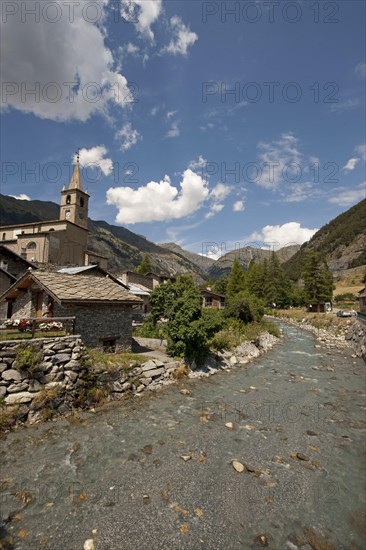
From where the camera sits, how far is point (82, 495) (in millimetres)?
8000

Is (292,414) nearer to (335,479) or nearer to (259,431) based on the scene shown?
(259,431)

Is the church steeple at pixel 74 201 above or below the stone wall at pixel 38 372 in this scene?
above

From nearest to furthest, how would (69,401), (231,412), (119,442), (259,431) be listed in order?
(119,442) < (259,431) < (69,401) < (231,412)

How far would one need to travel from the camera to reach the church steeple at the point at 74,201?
62.5 meters

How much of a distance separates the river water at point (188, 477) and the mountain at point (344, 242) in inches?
5605

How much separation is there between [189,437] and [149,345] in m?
12.9

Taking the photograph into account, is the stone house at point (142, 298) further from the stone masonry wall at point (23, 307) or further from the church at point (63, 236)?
the church at point (63, 236)

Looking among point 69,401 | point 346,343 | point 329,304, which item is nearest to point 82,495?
point 69,401

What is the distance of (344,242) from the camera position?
157 meters

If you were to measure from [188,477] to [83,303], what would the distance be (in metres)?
11.0

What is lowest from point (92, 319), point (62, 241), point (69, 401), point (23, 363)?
point (69, 401)

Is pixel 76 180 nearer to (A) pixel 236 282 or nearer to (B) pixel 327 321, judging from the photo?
(A) pixel 236 282

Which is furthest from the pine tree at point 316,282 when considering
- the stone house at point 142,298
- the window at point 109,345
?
the window at point 109,345

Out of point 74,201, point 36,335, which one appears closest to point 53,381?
point 36,335
